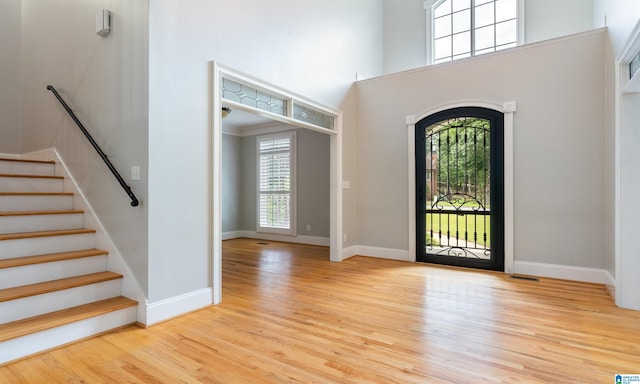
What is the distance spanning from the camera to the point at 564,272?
409 centimetres

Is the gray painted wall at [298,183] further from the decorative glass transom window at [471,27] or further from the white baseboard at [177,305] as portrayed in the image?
the white baseboard at [177,305]

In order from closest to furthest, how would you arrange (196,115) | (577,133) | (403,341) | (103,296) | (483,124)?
(403,341) → (103,296) → (196,115) → (577,133) → (483,124)

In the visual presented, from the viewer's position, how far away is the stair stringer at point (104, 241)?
2.74 meters

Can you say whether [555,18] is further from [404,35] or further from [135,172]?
[135,172]

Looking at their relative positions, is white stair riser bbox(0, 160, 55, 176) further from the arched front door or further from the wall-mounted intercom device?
the arched front door

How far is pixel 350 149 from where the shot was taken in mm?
5492

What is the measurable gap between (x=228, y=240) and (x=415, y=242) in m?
4.34

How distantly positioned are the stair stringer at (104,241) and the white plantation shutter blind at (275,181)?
4223 mm

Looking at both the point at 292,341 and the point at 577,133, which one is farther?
the point at 577,133

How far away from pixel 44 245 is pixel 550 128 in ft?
18.5

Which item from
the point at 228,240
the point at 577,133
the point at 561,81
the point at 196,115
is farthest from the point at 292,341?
the point at 228,240


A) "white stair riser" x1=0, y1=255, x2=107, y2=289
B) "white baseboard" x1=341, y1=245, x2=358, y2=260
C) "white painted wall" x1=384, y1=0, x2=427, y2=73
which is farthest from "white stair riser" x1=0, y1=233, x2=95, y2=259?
"white painted wall" x1=384, y1=0, x2=427, y2=73

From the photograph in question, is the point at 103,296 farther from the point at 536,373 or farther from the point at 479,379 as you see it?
the point at 536,373

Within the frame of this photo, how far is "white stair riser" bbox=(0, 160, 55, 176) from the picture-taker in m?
3.72
